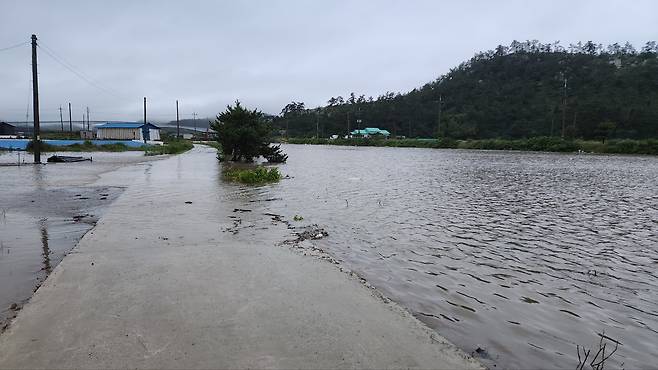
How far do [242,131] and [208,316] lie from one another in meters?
23.2

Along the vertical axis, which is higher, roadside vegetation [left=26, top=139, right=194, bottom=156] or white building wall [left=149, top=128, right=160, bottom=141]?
white building wall [left=149, top=128, right=160, bottom=141]

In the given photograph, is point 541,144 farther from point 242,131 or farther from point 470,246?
point 470,246

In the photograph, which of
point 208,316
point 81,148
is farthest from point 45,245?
point 81,148

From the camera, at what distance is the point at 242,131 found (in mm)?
26281

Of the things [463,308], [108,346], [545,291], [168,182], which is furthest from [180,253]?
[168,182]

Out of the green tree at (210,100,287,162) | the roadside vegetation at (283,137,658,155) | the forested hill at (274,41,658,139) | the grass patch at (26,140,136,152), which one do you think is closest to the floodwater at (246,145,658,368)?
the green tree at (210,100,287,162)

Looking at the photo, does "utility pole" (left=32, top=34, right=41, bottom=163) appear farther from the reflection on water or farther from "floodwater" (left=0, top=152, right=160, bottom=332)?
the reflection on water

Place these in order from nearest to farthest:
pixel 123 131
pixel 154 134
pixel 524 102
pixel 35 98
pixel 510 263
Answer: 1. pixel 510 263
2. pixel 35 98
3. pixel 123 131
4. pixel 154 134
5. pixel 524 102

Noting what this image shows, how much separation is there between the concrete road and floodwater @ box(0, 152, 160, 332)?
13.4 inches

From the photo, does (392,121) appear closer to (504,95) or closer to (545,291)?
(504,95)

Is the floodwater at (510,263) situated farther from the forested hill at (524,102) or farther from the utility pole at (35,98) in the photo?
the forested hill at (524,102)

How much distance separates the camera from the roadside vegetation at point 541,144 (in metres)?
51.6

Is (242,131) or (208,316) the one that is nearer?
(208,316)

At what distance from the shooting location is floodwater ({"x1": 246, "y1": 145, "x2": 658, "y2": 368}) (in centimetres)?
418
